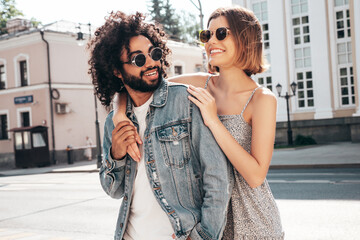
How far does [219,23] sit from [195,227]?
111cm

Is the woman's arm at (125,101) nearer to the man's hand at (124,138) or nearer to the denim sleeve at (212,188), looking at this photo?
the man's hand at (124,138)

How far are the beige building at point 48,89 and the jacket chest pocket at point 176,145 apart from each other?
Answer: 2635 centimetres

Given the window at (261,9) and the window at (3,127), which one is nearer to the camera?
the window at (261,9)

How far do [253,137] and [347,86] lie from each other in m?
26.7

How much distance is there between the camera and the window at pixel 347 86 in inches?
1049

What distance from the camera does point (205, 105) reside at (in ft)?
7.02

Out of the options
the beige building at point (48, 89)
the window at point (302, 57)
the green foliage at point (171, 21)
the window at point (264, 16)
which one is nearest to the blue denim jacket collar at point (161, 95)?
the beige building at point (48, 89)

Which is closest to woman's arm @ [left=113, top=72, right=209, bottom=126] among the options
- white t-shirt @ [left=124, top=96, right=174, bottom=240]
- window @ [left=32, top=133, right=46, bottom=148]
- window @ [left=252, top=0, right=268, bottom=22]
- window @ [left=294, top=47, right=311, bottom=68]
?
white t-shirt @ [left=124, top=96, right=174, bottom=240]

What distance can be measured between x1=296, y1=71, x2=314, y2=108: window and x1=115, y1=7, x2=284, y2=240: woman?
26.6 m

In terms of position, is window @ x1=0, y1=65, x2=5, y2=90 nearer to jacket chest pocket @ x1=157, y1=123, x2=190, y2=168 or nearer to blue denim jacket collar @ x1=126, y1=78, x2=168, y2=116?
blue denim jacket collar @ x1=126, y1=78, x2=168, y2=116

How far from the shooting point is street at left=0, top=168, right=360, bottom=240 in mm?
6410

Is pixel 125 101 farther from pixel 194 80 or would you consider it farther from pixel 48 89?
pixel 48 89

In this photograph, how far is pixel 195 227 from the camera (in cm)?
206

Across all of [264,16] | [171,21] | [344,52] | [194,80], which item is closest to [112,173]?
[194,80]
